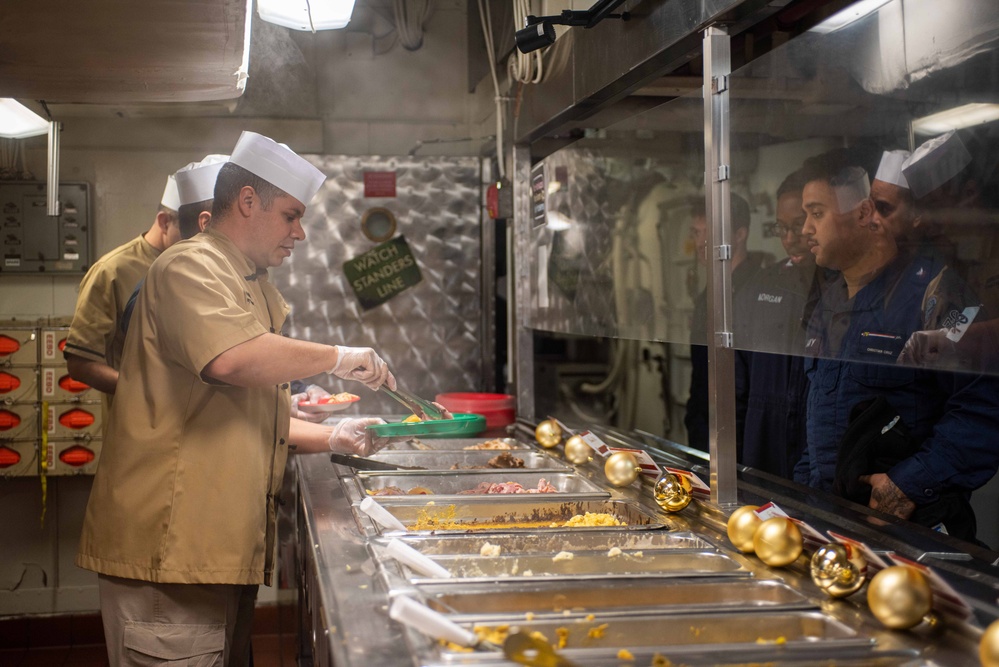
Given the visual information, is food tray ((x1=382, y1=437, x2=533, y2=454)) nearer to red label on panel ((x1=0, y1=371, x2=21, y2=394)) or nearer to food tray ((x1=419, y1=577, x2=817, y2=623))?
food tray ((x1=419, y1=577, x2=817, y2=623))

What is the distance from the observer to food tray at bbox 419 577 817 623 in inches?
53.8

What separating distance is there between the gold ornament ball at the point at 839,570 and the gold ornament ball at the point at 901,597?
0.30 ft

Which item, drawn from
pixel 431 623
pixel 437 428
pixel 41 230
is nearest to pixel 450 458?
pixel 437 428

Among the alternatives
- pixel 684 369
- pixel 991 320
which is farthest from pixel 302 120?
pixel 991 320

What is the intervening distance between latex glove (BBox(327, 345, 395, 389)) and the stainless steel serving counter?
1.61 feet

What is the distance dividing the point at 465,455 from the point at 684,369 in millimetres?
2470

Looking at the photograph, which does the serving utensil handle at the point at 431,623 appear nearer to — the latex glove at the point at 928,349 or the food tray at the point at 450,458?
the latex glove at the point at 928,349

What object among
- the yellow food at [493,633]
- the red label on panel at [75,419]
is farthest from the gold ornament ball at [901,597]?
the red label on panel at [75,419]

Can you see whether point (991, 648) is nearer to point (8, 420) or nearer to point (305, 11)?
point (305, 11)

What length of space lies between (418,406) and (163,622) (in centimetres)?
109

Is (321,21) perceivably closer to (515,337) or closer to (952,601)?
(515,337)

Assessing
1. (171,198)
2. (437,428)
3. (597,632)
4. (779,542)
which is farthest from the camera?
(171,198)

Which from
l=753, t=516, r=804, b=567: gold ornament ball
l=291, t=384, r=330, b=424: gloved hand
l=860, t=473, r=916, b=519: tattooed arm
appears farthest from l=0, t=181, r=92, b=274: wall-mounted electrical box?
l=753, t=516, r=804, b=567: gold ornament ball

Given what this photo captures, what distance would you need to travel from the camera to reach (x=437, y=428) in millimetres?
3057
